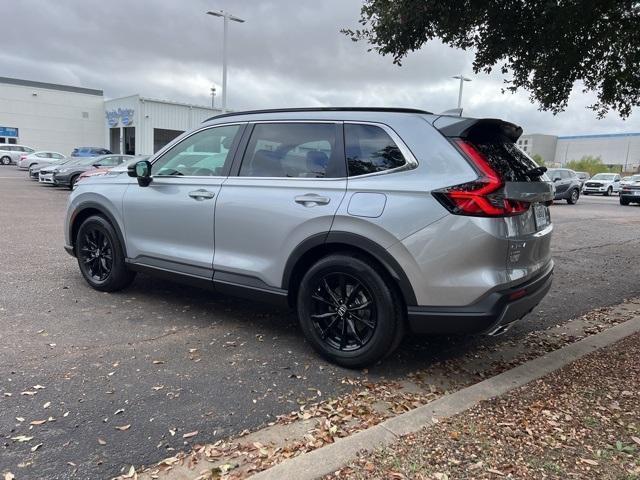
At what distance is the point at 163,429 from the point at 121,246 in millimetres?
2714

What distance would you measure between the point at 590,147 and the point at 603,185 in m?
76.5

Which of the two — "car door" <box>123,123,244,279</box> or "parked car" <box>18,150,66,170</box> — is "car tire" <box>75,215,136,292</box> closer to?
"car door" <box>123,123,244,279</box>

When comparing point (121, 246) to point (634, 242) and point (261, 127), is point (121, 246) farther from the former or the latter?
point (634, 242)

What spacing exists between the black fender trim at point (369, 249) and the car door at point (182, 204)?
1.06 metres

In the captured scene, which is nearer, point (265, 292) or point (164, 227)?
point (265, 292)

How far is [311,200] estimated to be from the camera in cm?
383

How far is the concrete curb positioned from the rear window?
1.41m

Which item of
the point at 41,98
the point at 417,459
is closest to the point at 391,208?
the point at 417,459

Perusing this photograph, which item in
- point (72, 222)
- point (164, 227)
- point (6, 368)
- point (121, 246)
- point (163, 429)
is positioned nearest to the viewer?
point (163, 429)

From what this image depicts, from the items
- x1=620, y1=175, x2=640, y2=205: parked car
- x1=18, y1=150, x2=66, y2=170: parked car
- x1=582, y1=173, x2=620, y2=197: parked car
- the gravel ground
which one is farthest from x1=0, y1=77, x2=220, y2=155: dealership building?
the gravel ground

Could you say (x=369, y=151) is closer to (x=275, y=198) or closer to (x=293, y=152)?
(x=293, y=152)

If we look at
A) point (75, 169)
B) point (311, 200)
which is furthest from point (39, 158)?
point (311, 200)

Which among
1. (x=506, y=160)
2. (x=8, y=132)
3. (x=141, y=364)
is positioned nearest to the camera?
(x=506, y=160)

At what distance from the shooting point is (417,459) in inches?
104
